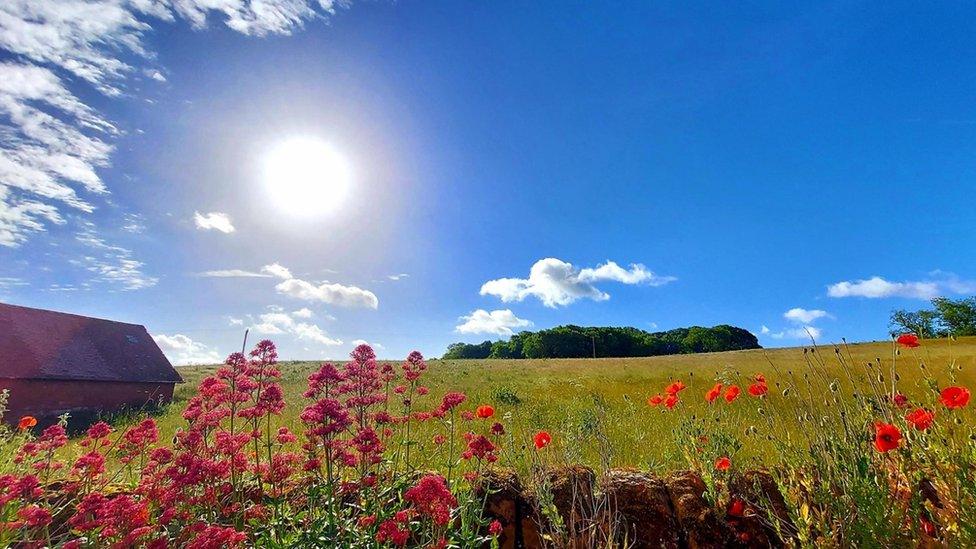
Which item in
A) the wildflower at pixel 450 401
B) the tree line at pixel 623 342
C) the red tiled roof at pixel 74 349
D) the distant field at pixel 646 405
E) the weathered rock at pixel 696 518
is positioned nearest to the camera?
the weathered rock at pixel 696 518

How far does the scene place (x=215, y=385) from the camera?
3578 mm

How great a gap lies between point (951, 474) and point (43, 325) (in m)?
31.2

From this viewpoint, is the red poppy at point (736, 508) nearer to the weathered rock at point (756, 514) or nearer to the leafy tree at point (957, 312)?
the weathered rock at point (756, 514)

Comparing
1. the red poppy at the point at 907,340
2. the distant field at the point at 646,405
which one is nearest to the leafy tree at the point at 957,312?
the distant field at the point at 646,405

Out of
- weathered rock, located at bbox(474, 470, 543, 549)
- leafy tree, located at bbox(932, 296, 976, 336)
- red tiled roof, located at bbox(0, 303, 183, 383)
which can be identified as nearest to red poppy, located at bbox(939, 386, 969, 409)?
weathered rock, located at bbox(474, 470, 543, 549)

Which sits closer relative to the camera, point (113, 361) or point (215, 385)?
point (215, 385)

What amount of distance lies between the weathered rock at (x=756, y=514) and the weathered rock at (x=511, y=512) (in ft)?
5.61

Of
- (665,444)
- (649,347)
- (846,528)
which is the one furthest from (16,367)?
(649,347)

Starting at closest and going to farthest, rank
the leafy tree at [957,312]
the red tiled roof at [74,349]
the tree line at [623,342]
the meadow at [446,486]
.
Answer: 1. the meadow at [446,486]
2. the red tiled roof at [74,349]
3. the leafy tree at [957,312]
4. the tree line at [623,342]

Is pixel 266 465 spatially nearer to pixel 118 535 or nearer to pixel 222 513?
pixel 222 513

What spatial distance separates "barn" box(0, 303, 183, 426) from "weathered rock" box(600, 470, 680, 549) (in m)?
19.5

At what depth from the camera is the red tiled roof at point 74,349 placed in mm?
19188

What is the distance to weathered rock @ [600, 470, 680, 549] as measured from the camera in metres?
3.77

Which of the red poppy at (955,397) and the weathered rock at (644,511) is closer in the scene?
the red poppy at (955,397)
